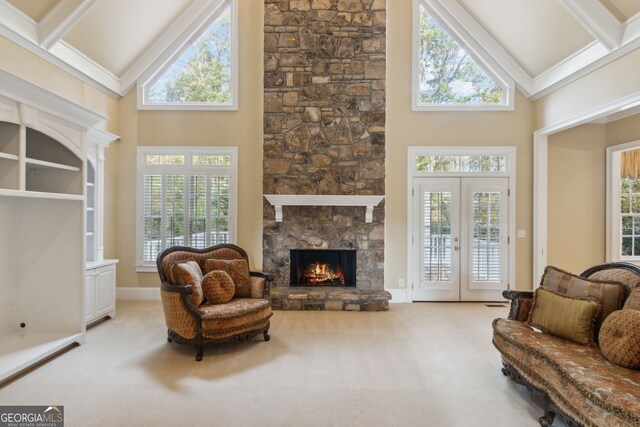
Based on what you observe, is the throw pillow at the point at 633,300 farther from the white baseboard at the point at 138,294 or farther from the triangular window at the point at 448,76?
the white baseboard at the point at 138,294

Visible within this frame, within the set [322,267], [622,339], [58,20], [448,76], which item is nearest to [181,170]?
[58,20]

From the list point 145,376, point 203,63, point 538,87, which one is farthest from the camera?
point 203,63

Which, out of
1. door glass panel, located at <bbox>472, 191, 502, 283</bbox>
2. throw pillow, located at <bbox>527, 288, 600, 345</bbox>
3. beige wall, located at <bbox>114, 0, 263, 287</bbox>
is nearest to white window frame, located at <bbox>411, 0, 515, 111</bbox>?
door glass panel, located at <bbox>472, 191, 502, 283</bbox>

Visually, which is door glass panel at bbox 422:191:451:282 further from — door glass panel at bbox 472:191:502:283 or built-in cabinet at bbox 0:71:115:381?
built-in cabinet at bbox 0:71:115:381

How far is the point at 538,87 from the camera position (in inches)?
209

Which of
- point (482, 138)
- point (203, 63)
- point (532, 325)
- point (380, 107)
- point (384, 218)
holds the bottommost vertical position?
point (532, 325)

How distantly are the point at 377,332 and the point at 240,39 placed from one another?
5067 mm

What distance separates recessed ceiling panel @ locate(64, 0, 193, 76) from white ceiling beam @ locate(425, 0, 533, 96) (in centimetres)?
417

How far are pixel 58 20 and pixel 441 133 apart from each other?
545cm

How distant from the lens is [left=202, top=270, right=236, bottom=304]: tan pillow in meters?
3.77

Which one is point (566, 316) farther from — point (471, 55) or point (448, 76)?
point (471, 55)

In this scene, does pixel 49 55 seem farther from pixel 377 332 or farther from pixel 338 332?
pixel 377 332

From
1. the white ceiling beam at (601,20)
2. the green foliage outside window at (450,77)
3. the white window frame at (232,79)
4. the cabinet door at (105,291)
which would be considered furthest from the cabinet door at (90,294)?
the white ceiling beam at (601,20)

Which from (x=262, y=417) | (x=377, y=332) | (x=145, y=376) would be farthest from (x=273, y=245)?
(x=262, y=417)
